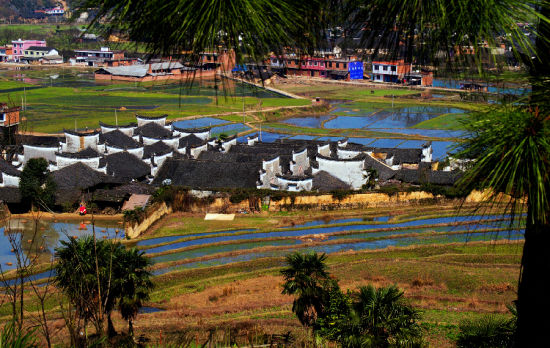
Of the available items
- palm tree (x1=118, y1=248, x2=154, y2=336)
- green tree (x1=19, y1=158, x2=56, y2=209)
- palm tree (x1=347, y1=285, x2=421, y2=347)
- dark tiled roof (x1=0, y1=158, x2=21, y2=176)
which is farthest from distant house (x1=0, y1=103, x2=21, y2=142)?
palm tree (x1=347, y1=285, x2=421, y2=347)

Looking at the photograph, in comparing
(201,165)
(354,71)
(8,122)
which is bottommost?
(201,165)

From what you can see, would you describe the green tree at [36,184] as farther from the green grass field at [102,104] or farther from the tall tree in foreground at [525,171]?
the tall tree in foreground at [525,171]

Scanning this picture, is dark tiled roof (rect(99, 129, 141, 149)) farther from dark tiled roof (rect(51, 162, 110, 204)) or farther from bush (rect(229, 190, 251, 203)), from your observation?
bush (rect(229, 190, 251, 203))

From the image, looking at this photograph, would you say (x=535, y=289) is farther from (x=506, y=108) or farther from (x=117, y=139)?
(x=117, y=139)

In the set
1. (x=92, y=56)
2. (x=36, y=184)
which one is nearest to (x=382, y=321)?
(x=36, y=184)

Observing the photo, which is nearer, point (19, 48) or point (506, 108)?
point (506, 108)

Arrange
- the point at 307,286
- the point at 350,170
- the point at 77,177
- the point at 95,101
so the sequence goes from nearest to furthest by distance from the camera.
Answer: the point at 307,286, the point at 77,177, the point at 350,170, the point at 95,101

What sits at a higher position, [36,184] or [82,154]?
[82,154]
